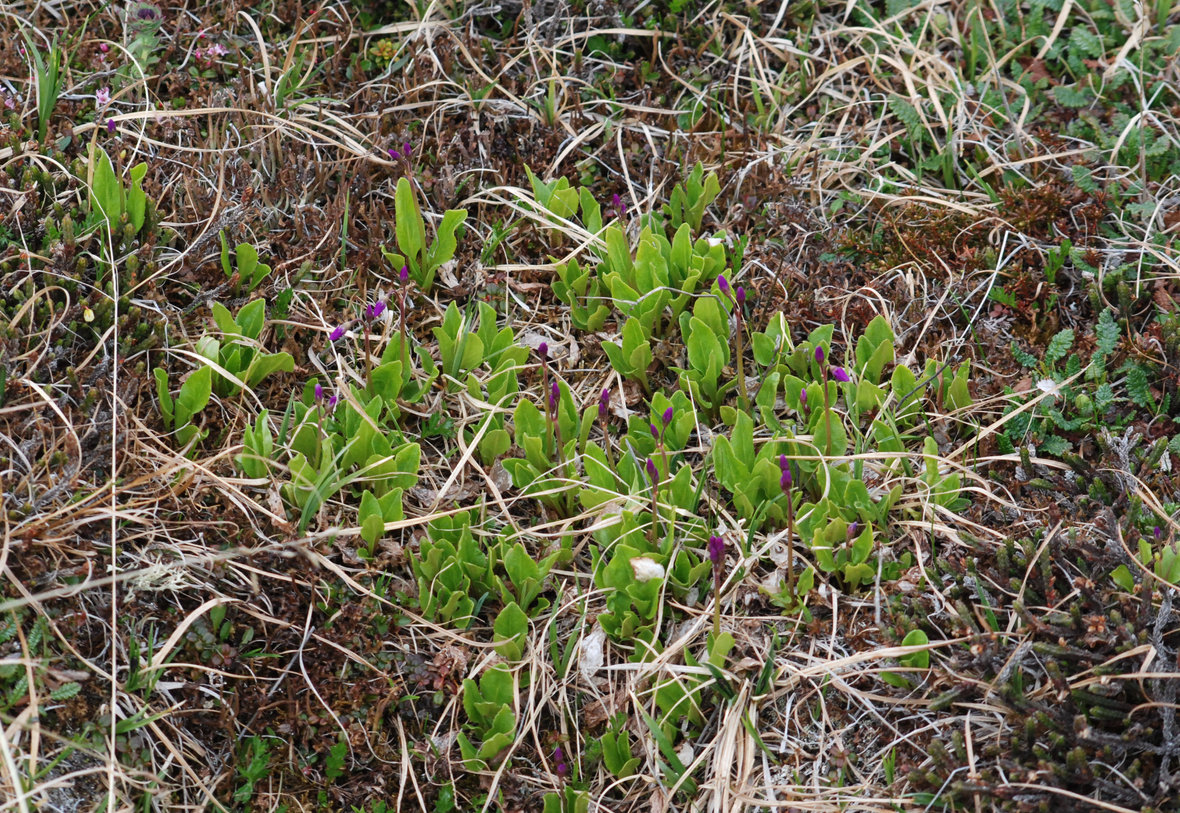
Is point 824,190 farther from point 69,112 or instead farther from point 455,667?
point 69,112

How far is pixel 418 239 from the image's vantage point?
3.69m

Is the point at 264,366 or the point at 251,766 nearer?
the point at 251,766

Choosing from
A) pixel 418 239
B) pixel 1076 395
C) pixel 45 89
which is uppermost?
pixel 45 89

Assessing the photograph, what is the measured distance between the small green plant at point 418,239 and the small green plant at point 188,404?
841mm

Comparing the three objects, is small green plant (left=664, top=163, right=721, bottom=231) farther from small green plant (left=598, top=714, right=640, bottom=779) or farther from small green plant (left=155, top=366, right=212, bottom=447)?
small green plant (left=598, top=714, right=640, bottom=779)

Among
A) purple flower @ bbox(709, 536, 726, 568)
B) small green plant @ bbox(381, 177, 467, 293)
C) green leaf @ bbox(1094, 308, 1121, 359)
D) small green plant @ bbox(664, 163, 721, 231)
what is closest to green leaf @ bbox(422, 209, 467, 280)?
small green plant @ bbox(381, 177, 467, 293)

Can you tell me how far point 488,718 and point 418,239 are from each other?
1.72 m

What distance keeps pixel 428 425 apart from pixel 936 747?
1.79 metres

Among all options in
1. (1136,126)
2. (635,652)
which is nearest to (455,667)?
(635,652)

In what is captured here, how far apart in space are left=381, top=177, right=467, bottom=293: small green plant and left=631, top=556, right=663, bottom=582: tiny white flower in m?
1.41

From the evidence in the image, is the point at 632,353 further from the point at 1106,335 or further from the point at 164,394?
the point at 1106,335

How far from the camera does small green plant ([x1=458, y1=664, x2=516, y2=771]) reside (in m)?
2.77

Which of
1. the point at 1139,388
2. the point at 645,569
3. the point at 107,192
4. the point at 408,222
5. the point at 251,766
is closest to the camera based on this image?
the point at 251,766

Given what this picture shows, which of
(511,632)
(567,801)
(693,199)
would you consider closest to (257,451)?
(511,632)
